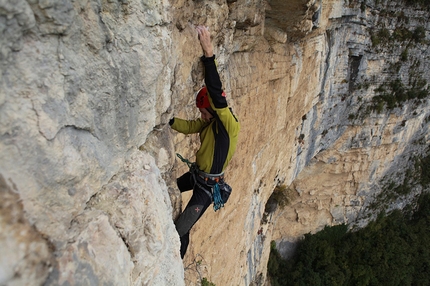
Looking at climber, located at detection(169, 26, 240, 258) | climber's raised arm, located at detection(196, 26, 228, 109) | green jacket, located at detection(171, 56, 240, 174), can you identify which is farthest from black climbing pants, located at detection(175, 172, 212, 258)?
climber's raised arm, located at detection(196, 26, 228, 109)

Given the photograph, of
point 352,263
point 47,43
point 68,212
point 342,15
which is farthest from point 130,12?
point 352,263

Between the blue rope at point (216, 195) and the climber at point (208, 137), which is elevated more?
the climber at point (208, 137)

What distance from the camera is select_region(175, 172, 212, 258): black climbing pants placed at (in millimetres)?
2354

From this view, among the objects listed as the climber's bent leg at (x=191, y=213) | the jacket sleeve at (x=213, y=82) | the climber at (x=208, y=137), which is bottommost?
the climber's bent leg at (x=191, y=213)

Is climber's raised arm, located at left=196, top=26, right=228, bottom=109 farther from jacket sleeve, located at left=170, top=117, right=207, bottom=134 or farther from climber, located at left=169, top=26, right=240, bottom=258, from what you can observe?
jacket sleeve, located at left=170, top=117, right=207, bottom=134

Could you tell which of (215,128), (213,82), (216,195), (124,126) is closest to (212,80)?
(213,82)

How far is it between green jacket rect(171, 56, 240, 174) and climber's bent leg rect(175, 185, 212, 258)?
243 mm

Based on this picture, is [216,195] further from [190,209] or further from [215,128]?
[215,128]

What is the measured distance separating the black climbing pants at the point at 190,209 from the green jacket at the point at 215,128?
234 millimetres

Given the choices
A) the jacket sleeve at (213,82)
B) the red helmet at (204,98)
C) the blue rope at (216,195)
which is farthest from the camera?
the blue rope at (216,195)

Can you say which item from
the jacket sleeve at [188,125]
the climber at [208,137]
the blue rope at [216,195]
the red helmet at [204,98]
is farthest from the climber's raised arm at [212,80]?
the blue rope at [216,195]

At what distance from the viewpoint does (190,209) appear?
7.89 feet

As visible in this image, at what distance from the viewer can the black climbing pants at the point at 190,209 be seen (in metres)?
2.35

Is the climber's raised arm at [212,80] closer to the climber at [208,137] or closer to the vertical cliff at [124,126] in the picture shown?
the climber at [208,137]
